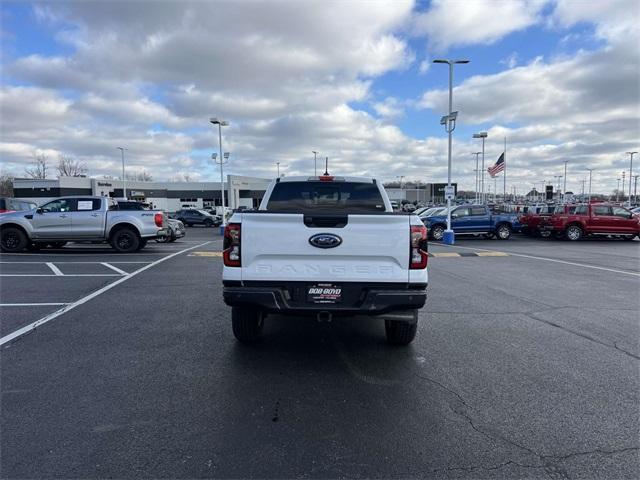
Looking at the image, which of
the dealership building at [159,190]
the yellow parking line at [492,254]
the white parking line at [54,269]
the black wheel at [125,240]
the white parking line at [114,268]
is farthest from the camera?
the dealership building at [159,190]

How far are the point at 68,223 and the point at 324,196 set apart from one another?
466 inches

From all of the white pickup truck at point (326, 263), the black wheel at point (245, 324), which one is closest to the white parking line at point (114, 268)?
the black wheel at point (245, 324)

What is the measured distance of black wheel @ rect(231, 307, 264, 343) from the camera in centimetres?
473

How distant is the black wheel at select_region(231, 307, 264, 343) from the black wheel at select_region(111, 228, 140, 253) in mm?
10871

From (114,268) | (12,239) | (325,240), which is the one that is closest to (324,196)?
(325,240)

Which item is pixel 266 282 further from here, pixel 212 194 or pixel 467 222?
pixel 212 194

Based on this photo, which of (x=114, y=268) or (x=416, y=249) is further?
(x=114, y=268)

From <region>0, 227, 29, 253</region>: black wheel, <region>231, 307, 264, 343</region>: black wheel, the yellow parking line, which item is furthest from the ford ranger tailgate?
<region>0, 227, 29, 253</region>: black wheel

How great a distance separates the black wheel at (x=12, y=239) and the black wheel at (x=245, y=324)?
1276 centimetres

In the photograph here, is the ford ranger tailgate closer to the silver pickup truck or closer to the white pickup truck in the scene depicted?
the white pickup truck

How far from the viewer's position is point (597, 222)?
20703mm

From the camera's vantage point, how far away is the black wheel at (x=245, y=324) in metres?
4.73

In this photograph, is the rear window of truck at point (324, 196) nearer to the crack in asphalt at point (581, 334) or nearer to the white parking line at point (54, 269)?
the crack in asphalt at point (581, 334)

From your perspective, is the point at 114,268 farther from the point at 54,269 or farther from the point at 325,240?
the point at 325,240
